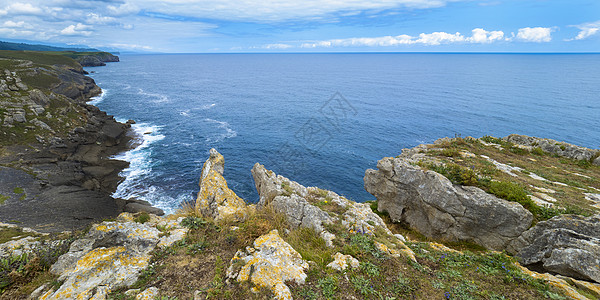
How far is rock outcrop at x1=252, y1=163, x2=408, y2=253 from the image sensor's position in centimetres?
1218

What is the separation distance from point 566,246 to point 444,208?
254 inches

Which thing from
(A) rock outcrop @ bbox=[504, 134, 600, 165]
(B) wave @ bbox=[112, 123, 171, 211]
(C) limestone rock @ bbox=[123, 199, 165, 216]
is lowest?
(C) limestone rock @ bbox=[123, 199, 165, 216]

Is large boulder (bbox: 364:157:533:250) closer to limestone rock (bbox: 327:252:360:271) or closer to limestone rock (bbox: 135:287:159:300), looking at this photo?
limestone rock (bbox: 327:252:360:271)

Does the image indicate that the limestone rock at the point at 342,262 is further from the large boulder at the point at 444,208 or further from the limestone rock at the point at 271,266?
the large boulder at the point at 444,208

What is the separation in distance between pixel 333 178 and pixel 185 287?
34818mm

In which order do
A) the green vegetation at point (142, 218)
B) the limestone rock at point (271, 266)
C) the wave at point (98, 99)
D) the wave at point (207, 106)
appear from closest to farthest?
the limestone rock at point (271, 266)
the green vegetation at point (142, 218)
the wave at point (207, 106)
the wave at point (98, 99)

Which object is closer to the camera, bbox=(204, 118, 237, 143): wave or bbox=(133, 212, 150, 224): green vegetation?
bbox=(133, 212, 150, 224): green vegetation

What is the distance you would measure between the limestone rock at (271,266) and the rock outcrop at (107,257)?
11.4 ft

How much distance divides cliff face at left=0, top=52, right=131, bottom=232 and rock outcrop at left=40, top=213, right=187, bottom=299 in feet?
69.5

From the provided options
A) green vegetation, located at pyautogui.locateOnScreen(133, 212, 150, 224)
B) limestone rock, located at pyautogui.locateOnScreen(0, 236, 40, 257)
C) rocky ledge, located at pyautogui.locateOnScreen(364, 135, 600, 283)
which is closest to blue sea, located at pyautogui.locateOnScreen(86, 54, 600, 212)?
green vegetation, located at pyautogui.locateOnScreen(133, 212, 150, 224)

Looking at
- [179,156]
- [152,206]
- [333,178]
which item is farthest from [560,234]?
[179,156]

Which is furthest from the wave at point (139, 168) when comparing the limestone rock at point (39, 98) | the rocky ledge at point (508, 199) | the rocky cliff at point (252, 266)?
the rocky ledge at point (508, 199)

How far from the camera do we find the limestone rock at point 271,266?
7945 mm

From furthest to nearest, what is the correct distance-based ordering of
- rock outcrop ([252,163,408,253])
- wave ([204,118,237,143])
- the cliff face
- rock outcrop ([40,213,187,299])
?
1. wave ([204,118,237,143])
2. the cliff face
3. rock outcrop ([252,163,408,253])
4. rock outcrop ([40,213,187,299])
